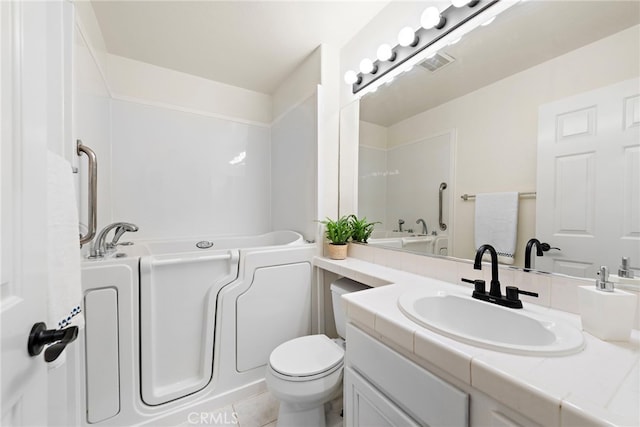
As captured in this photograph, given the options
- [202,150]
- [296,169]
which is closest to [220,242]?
[202,150]

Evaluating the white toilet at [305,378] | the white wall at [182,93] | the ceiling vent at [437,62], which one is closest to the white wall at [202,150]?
the white wall at [182,93]

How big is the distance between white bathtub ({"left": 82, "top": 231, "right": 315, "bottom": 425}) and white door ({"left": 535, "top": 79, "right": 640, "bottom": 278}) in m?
1.38

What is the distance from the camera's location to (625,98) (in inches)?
31.1

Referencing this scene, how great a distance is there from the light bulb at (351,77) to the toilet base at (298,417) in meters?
2.06

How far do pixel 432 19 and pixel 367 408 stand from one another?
1792 mm

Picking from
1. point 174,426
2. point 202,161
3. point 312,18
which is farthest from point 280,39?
point 174,426

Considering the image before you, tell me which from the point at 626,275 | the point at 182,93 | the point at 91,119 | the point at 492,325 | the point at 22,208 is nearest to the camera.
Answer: the point at 22,208

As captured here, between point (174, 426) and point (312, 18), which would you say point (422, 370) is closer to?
point (174, 426)

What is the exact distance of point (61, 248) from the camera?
0.69 meters

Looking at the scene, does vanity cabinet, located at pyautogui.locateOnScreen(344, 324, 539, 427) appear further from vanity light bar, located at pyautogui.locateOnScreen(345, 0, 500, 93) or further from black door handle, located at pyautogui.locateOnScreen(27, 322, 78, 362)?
vanity light bar, located at pyautogui.locateOnScreen(345, 0, 500, 93)

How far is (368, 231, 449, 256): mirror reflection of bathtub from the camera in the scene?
132cm

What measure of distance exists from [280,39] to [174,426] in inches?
103

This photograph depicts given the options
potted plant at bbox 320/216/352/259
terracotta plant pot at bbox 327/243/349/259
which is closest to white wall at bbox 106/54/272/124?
potted plant at bbox 320/216/352/259

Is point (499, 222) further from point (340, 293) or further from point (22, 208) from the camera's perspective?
point (22, 208)
